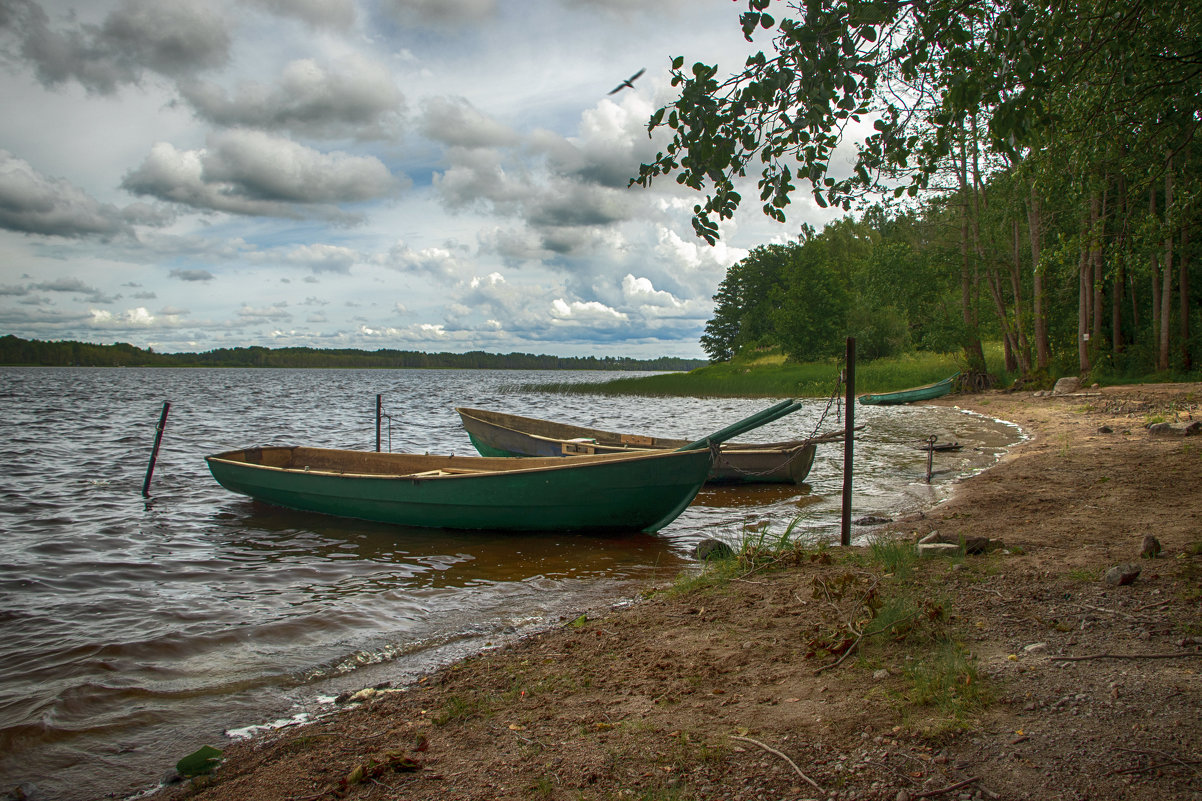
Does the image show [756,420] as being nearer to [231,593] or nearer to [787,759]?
[787,759]

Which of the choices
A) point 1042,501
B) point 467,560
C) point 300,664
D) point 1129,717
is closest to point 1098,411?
point 1042,501

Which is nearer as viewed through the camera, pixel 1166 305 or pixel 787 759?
pixel 787 759

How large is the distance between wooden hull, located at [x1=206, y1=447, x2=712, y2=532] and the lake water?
28 cm

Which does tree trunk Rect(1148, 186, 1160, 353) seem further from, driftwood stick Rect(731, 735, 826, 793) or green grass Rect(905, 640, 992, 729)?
driftwood stick Rect(731, 735, 826, 793)

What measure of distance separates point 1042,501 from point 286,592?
9017 millimetres

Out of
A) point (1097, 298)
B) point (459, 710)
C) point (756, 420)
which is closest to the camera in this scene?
point (459, 710)

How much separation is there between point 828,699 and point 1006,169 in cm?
2711

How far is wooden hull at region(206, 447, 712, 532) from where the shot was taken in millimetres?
9172

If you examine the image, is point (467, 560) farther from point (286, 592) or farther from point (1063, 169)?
point (1063, 169)

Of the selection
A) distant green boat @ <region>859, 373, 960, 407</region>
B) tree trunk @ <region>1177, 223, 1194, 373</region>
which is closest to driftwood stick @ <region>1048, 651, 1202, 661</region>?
tree trunk @ <region>1177, 223, 1194, 373</region>

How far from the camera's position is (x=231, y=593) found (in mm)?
7488

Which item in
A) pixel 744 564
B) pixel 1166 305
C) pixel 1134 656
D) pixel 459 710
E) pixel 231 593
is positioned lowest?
pixel 231 593

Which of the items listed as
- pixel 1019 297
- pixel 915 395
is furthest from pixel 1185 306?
pixel 915 395

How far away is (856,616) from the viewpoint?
14.4ft
